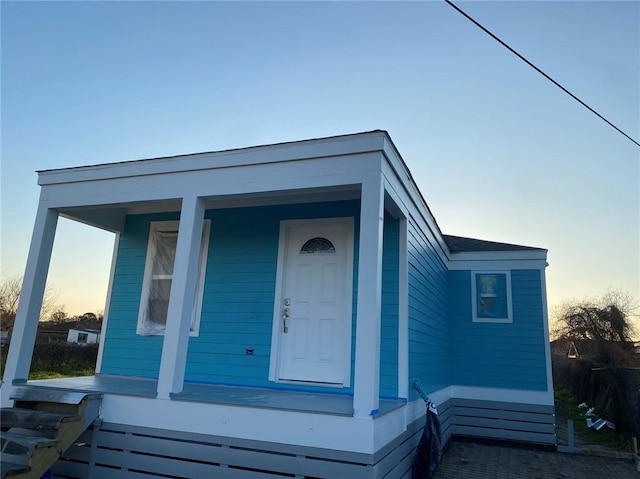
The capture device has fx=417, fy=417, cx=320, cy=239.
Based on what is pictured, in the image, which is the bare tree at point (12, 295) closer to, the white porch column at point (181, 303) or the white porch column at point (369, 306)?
the white porch column at point (181, 303)

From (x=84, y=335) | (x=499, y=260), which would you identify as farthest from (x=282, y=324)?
(x=84, y=335)

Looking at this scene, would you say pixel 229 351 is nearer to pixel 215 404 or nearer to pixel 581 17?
pixel 215 404

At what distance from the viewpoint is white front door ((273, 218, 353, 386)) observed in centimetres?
425

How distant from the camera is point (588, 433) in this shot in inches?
283

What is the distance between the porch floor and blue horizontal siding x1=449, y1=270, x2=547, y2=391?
135 inches

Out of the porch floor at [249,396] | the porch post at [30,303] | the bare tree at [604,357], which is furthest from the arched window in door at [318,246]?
the bare tree at [604,357]

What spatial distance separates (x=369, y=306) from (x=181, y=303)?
1.57 m

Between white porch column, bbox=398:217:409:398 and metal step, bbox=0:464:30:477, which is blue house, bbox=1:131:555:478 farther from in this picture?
metal step, bbox=0:464:30:477

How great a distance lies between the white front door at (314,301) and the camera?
4246 millimetres

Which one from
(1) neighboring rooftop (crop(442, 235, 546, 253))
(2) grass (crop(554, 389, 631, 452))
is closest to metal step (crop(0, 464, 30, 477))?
(1) neighboring rooftop (crop(442, 235, 546, 253))

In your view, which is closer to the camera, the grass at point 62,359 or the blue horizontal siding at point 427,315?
the blue horizontal siding at point 427,315

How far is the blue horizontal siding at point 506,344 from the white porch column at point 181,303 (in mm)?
4804

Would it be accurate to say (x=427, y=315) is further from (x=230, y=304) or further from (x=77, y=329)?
(x=77, y=329)

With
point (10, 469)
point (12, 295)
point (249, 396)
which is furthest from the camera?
point (12, 295)
